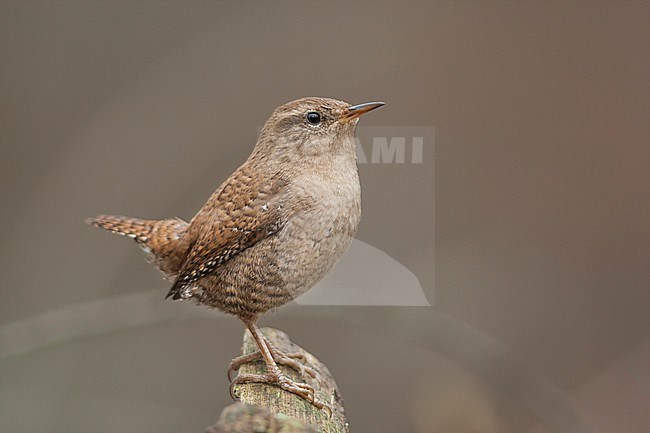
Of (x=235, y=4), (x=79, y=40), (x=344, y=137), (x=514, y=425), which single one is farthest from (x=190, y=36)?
(x=514, y=425)

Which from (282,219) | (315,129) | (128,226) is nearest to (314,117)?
(315,129)

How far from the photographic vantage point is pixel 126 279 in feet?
9.03

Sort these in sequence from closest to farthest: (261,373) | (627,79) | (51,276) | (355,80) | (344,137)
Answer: (344,137) < (261,373) < (355,80) < (627,79) < (51,276)

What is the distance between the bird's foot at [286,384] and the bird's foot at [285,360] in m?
0.09

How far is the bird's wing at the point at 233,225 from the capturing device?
211cm

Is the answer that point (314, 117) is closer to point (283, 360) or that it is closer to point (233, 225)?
point (233, 225)

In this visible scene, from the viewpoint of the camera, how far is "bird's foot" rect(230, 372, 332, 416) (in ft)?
7.23

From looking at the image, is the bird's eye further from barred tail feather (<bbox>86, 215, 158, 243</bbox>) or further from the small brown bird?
barred tail feather (<bbox>86, 215, 158, 243</bbox>)

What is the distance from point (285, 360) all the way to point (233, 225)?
50 centimetres

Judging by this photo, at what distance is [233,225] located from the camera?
6.99ft

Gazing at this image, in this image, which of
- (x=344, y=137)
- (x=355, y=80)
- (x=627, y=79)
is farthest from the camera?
(x=627, y=79)

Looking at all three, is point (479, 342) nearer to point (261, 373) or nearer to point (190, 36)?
point (261, 373)

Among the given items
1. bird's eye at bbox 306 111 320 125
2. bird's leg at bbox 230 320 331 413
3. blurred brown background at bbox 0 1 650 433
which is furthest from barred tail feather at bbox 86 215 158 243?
bird's eye at bbox 306 111 320 125

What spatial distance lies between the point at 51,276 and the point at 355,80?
1.32m
